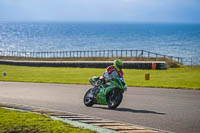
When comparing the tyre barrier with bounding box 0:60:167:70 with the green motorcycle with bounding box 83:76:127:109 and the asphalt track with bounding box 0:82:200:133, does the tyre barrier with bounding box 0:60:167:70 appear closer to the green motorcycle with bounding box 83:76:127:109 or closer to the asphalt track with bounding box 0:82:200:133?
the asphalt track with bounding box 0:82:200:133

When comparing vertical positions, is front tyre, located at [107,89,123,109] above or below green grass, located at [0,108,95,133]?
above

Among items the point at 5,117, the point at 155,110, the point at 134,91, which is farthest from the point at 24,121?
the point at 134,91

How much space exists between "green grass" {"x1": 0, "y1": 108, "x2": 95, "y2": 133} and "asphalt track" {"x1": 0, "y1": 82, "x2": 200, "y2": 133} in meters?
2.02

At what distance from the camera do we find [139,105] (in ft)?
48.1

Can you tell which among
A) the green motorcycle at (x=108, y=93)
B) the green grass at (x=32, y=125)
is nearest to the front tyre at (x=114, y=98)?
the green motorcycle at (x=108, y=93)

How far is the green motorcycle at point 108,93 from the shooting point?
13.3 metres

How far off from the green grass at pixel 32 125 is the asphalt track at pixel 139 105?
79.7 inches

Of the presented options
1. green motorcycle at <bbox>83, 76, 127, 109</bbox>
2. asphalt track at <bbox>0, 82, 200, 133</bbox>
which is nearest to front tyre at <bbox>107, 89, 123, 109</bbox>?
green motorcycle at <bbox>83, 76, 127, 109</bbox>

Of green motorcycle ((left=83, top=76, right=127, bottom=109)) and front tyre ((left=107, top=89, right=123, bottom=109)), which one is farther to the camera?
front tyre ((left=107, top=89, right=123, bottom=109))

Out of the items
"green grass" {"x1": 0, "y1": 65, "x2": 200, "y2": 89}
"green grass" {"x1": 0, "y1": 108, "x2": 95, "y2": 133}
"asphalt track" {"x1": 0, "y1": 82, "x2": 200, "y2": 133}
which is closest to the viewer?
"green grass" {"x1": 0, "y1": 108, "x2": 95, "y2": 133}

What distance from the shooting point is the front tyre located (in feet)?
44.1

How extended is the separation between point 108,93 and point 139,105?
150 cm

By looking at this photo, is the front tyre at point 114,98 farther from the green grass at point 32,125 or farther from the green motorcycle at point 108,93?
the green grass at point 32,125

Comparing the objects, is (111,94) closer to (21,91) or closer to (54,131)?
(54,131)
